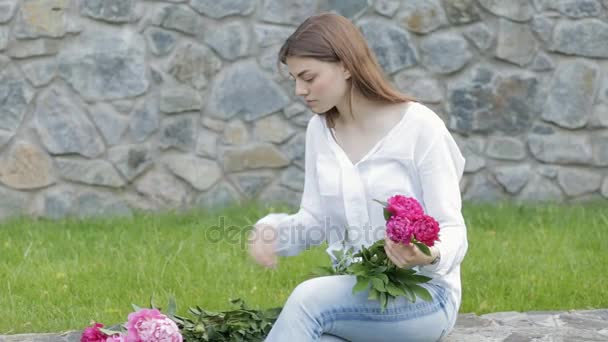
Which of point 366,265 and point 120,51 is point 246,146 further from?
point 366,265

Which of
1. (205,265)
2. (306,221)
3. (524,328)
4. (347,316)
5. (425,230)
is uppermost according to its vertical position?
(425,230)

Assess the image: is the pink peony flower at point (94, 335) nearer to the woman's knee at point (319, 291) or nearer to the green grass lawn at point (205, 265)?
the woman's knee at point (319, 291)

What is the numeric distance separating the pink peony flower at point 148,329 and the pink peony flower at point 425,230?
0.86 meters

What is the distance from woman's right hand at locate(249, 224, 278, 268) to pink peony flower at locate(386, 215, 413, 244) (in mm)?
585

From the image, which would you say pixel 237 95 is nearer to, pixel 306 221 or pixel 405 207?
pixel 306 221

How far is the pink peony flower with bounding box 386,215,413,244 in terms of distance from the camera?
2484 millimetres

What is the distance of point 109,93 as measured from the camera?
5.53 meters

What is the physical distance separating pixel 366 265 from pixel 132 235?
103 inches

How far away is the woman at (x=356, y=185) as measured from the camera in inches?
109

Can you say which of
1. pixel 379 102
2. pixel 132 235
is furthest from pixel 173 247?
pixel 379 102

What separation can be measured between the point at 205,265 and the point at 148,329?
70.7 inches

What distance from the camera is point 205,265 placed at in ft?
15.1

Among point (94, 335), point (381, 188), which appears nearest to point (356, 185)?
point (381, 188)

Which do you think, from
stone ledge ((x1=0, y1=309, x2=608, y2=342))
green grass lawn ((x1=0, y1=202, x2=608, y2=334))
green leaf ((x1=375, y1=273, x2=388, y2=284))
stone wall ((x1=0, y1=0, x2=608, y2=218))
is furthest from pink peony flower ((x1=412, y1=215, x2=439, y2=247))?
stone wall ((x1=0, y1=0, x2=608, y2=218))
